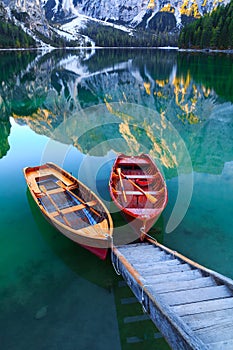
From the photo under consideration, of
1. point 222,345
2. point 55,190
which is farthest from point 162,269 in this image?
point 55,190

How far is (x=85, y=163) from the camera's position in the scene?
19766 millimetres

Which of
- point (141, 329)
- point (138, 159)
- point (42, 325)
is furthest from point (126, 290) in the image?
point (138, 159)

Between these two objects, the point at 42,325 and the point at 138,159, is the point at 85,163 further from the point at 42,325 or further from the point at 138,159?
the point at 42,325

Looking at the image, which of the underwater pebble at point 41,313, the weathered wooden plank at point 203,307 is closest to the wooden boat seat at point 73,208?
the underwater pebble at point 41,313

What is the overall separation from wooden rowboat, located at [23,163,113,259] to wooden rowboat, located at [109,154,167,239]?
120 centimetres

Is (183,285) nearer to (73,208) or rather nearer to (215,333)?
(215,333)

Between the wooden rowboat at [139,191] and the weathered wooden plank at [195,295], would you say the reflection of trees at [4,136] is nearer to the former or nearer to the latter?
the wooden rowboat at [139,191]

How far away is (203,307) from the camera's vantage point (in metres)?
5.57

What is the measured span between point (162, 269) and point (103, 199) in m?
7.13

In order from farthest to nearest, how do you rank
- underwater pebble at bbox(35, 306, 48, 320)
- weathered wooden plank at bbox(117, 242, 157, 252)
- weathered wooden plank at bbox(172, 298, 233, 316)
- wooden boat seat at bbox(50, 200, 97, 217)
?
wooden boat seat at bbox(50, 200, 97, 217)
weathered wooden plank at bbox(117, 242, 157, 252)
underwater pebble at bbox(35, 306, 48, 320)
weathered wooden plank at bbox(172, 298, 233, 316)

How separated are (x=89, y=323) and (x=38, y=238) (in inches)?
199

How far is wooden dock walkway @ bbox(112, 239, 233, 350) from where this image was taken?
15.3 ft

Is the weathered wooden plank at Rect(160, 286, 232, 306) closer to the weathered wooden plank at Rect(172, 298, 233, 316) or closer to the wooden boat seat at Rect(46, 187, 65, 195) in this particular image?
the weathered wooden plank at Rect(172, 298, 233, 316)

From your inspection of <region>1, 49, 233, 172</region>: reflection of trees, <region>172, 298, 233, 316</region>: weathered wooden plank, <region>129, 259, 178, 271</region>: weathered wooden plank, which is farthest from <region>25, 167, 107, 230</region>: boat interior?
<region>1, 49, 233, 172</region>: reflection of trees
